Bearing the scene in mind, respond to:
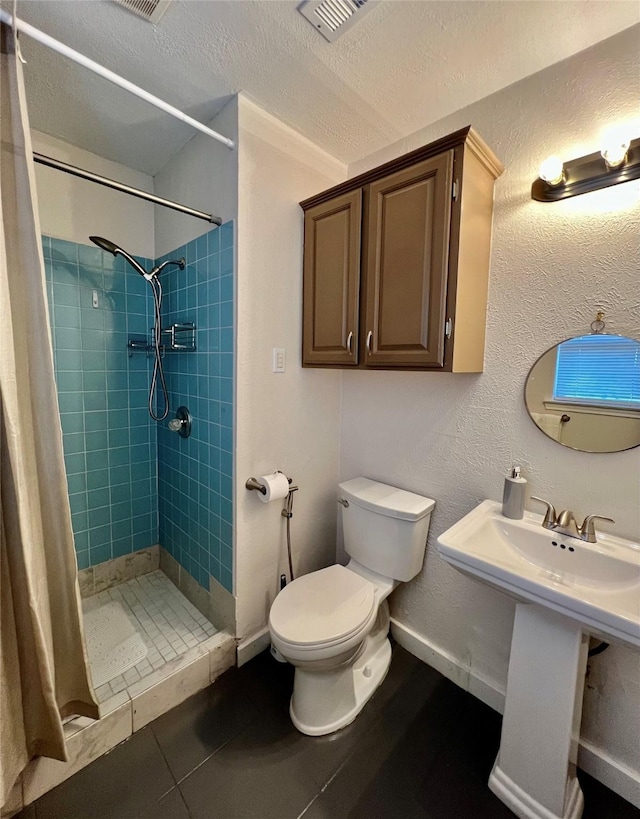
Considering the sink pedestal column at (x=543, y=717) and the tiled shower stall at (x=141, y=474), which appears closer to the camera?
the sink pedestal column at (x=543, y=717)

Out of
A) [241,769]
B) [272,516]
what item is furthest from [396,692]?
[272,516]

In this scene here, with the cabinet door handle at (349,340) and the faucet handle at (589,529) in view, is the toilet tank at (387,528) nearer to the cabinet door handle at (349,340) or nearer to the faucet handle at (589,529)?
the faucet handle at (589,529)

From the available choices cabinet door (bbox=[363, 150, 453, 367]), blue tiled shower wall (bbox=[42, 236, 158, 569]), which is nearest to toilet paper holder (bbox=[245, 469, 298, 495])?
cabinet door (bbox=[363, 150, 453, 367])

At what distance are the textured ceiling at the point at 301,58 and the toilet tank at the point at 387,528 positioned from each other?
1662mm

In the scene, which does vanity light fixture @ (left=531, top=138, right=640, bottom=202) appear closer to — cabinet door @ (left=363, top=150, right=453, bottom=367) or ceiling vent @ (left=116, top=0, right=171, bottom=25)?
cabinet door @ (left=363, top=150, right=453, bottom=367)

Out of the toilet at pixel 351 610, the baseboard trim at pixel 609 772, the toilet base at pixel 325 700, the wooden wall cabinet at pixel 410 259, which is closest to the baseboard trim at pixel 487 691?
the baseboard trim at pixel 609 772

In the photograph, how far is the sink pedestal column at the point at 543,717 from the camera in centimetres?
105

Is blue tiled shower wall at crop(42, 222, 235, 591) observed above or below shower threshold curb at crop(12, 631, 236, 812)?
above

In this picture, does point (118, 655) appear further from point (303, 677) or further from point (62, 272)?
point (62, 272)

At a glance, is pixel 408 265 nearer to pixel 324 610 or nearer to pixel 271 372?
pixel 271 372

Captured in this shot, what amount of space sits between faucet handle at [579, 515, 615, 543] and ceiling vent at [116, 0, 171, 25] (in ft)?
6.76

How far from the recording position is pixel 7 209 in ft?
3.34

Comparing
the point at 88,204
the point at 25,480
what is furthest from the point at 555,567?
the point at 88,204

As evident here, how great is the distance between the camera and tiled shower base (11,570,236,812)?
121 cm
